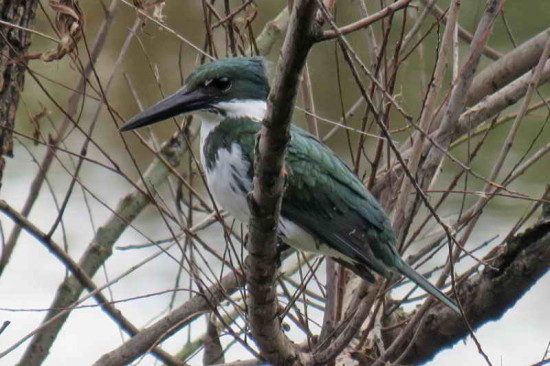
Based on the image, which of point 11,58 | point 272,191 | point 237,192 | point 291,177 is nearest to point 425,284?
point 291,177

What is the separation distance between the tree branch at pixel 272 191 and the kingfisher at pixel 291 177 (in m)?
0.39

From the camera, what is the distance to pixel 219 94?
3357 mm

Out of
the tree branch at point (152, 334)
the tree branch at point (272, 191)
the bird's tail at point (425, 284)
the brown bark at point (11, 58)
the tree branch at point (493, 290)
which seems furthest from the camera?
the tree branch at point (152, 334)

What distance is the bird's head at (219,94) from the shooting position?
3217 mm

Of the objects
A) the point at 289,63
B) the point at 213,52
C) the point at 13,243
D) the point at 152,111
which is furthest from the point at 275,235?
the point at 13,243

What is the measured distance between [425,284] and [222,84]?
2.96 feet

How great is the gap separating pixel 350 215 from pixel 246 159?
0.37 meters

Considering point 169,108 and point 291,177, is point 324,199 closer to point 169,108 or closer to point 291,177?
point 291,177

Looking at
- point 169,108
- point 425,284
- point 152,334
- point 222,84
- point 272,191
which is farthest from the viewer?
point 152,334

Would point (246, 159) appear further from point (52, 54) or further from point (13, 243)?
point (13, 243)

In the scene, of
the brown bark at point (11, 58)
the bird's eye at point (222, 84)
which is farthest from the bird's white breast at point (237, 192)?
the brown bark at point (11, 58)

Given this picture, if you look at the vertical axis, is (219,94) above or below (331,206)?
above

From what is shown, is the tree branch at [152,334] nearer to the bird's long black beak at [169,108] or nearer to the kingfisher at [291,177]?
the kingfisher at [291,177]

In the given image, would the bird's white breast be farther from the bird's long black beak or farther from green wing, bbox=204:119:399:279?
the bird's long black beak
